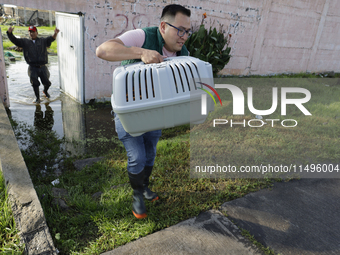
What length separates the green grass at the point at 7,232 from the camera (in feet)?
6.40

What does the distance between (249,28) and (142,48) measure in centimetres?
779

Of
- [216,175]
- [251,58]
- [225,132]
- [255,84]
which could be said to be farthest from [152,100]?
[251,58]

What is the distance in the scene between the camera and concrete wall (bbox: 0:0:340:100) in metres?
Result: 5.62

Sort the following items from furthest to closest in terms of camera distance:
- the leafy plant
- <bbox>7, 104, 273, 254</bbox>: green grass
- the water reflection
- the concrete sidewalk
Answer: the leafy plant < the water reflection < <bbox>7, 104, 273, 254</bbox>: green grass < the concrete sidewalk

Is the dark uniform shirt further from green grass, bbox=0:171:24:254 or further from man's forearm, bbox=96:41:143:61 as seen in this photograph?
man's forearm, bbox=96:41:143:61

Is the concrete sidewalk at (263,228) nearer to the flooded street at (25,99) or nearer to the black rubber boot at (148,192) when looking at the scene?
the black rubber boot at (148,192)

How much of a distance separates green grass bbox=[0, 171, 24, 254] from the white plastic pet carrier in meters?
1.26

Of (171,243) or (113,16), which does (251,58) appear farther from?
(171,243)

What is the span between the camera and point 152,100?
5.82 ft

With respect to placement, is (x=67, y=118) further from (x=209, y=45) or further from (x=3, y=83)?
(x=209, y=45)

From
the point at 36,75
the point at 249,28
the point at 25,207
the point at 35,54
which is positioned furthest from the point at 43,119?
the point at 249,28

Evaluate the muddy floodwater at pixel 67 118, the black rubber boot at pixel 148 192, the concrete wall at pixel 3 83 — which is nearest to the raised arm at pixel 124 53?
the black rubber boot at pixel 148 192

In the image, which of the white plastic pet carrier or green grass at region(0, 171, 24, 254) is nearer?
the white plastic pet carrier

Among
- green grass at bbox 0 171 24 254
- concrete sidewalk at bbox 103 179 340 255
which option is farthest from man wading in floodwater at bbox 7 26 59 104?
concrete sidewalk at bbox 103 179 340 255
